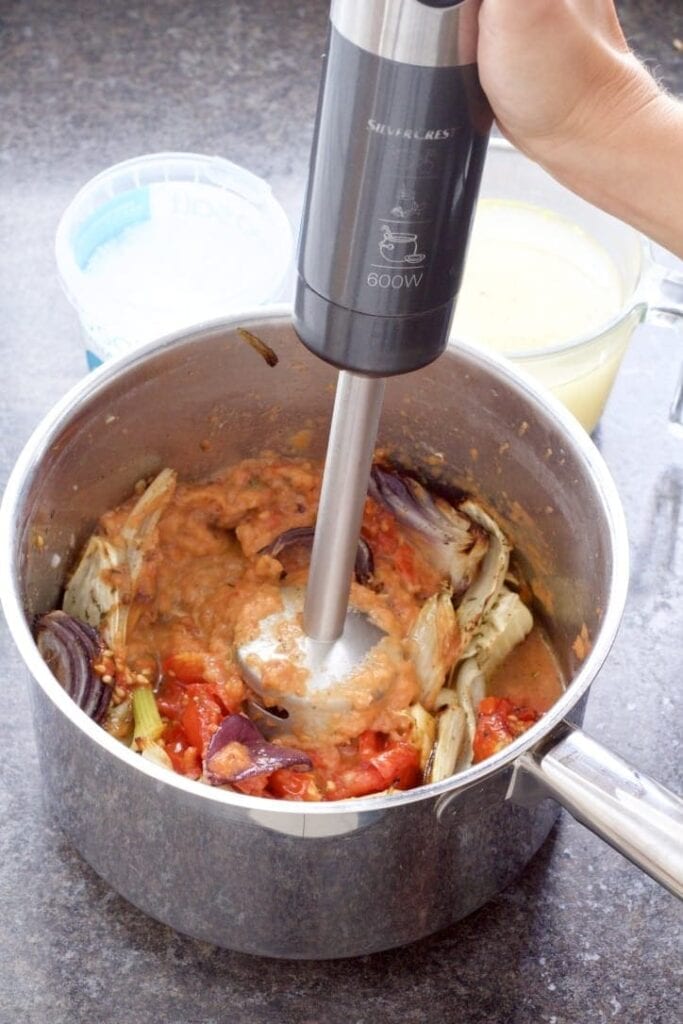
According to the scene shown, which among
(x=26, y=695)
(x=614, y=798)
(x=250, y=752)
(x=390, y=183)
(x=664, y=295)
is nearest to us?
(x=390, y=183)

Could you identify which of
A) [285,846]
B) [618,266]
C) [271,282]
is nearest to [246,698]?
[285,846]

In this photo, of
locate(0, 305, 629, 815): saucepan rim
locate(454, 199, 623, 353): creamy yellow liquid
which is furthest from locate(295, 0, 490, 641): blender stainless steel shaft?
locate(454, 199, 623, 353): creamy yellow liquid

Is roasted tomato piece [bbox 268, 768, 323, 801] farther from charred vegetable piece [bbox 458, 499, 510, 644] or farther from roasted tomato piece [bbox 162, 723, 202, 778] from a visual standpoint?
charred vegetable piece [bbox 458, 499, 510, 644]

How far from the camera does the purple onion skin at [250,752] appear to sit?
0.78 metres

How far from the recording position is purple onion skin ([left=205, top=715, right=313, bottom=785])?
776mm

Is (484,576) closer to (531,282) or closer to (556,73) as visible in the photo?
(531,282)

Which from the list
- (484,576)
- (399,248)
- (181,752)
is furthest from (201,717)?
(399,248)

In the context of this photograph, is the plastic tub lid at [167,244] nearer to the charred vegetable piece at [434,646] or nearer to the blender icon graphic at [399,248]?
the charred vegetable piece at [434,646]

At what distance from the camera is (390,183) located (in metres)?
0.55

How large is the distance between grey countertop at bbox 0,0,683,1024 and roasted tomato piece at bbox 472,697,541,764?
0.07 m

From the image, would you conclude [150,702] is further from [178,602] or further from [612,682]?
[612,682]

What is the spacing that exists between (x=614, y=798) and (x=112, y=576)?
0.38m

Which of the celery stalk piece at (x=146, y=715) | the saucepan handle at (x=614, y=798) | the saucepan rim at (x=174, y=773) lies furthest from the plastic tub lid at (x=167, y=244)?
the saucepan handle at (x=614, y=798)

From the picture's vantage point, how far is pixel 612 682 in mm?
938
